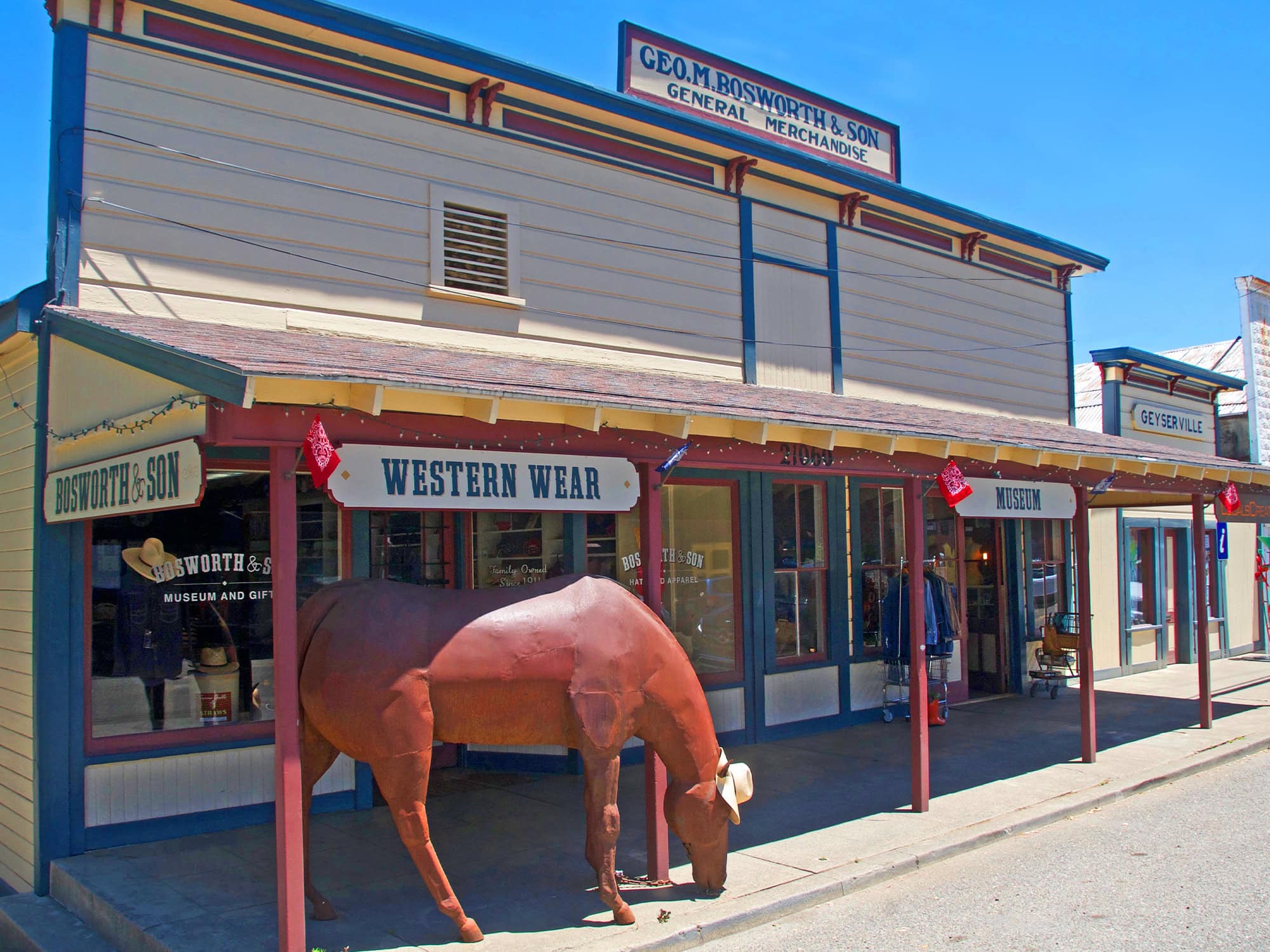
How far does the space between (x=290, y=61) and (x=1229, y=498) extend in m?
11.0

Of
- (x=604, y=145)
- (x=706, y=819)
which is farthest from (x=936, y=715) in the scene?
(x=604, y=145)

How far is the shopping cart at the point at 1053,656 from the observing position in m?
13.8

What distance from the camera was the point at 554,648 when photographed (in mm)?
5840

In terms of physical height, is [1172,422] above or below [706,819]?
above

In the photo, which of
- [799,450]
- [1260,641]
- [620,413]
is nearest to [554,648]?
[620,413]

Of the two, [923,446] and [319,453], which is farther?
[923,446]

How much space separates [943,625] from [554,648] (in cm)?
717

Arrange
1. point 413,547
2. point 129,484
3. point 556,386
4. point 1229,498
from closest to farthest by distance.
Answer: point 129,484 < point 556,386 < point 413,547 < point 1229,498

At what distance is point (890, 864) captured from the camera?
674 cm

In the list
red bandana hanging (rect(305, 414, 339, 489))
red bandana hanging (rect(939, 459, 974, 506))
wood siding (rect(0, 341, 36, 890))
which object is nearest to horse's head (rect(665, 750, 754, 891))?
red bandana hanging (rect(305, 414, 339, 489))

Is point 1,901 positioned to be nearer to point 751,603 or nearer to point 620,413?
point 620,413

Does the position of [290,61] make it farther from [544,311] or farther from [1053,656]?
[1053,656]

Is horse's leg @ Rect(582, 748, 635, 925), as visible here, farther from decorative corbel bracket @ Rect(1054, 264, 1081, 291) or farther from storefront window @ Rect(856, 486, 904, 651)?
decorative corbel bracket @ Rect(1054, 264, 1081, 291)

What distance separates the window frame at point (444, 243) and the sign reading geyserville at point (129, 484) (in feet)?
11.1
